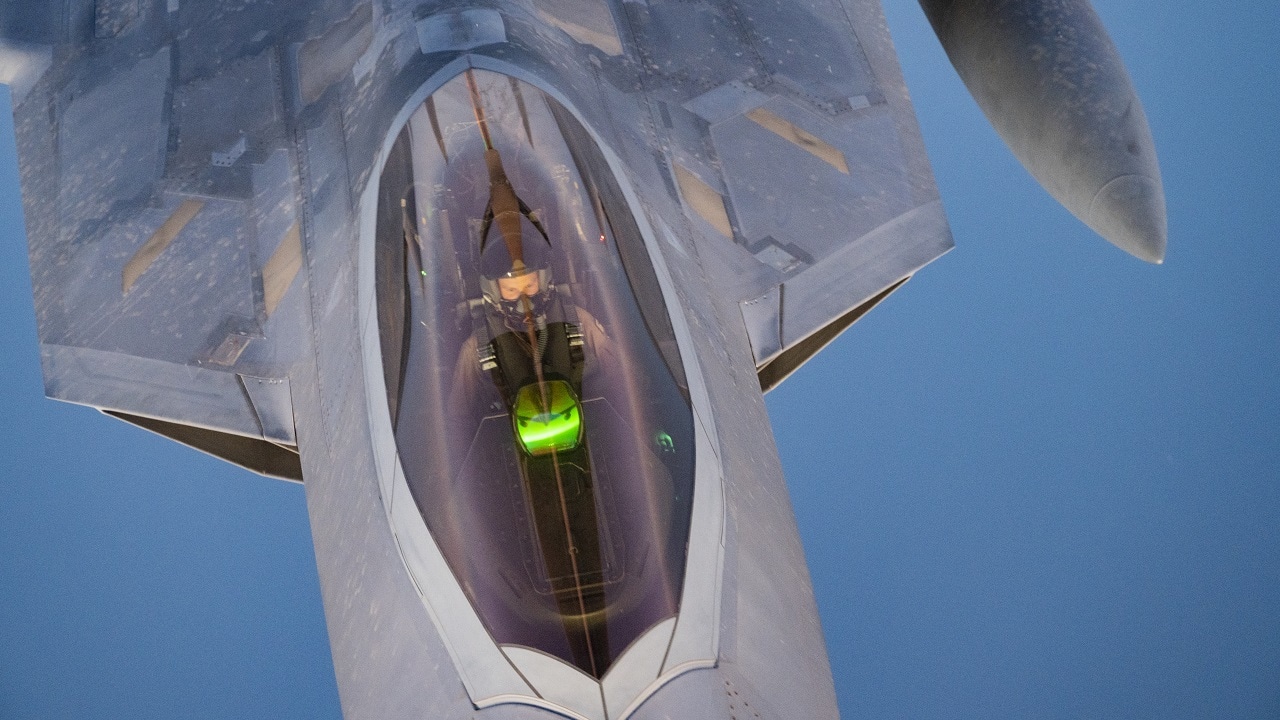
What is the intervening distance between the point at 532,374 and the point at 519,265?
13.3 inches

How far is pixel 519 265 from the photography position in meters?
3.05

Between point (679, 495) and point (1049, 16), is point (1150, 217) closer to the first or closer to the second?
point (1049, 16)

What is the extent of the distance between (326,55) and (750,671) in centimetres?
298

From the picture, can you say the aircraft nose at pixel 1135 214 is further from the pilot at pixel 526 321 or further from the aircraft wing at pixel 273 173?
the pilot at pixel 526 321

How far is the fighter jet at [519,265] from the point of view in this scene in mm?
2619

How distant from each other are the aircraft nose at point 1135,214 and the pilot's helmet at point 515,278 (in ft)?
5.69

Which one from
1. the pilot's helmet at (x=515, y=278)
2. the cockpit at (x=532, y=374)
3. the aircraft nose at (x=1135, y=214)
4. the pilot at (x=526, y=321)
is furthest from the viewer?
the aircraft nose at (x=1135, y=214)

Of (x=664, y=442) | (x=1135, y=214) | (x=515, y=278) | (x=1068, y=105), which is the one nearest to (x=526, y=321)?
(x=515, y=278)

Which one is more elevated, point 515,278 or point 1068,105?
point 1068,105

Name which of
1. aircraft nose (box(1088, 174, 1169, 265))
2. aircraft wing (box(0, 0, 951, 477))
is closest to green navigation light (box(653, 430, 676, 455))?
aircraft wing (box(0, 0, 951, 477))

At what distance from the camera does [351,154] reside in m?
3.89

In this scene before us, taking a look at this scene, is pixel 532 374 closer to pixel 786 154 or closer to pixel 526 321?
pixel 526 321

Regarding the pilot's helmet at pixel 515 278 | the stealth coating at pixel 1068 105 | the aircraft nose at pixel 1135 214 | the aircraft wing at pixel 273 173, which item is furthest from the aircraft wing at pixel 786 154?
the pilot's helmet at pixel 515 278

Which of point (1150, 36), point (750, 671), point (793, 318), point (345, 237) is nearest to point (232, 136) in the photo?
point (345, 237)
